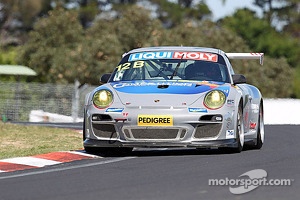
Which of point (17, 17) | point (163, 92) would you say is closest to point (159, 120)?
point (163, 92)

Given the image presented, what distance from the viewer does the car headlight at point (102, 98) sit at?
12109 mm

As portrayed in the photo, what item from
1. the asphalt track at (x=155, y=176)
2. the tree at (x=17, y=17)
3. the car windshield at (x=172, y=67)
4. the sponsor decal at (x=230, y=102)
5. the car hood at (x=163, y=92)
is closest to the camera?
the asphalt track at (x=155, y=176)

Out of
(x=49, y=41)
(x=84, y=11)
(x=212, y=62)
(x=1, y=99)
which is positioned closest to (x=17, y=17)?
(x=84, y=11)

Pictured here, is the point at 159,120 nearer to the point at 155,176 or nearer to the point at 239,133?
the point at 239,133

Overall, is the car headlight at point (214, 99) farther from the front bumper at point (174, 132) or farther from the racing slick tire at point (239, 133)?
the racing slick tire at point (239, 133)

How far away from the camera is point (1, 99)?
33.8 m

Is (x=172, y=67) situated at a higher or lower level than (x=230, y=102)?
higher

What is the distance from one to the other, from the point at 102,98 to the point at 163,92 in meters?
0.74

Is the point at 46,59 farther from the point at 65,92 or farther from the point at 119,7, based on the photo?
the point at 119,7

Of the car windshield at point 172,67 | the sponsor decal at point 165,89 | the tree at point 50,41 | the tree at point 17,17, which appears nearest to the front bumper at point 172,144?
the sponsor decal at point 165,89

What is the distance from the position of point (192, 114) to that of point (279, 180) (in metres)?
2.84

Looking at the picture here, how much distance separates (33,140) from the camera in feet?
55.5

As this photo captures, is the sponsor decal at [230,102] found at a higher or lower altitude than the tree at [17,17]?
higher

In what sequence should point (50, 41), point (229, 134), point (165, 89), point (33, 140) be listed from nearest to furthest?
point (229, 134) → point (165, 89) → point (33, 140) → point (50, 41)
